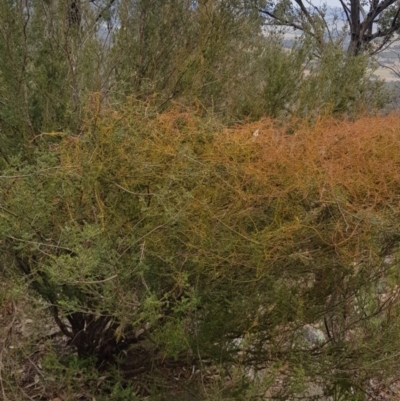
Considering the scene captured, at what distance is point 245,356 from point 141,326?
0.51 m

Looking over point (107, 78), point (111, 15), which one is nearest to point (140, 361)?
point (107, 78)

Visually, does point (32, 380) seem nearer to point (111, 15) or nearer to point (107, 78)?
point (107, 78)

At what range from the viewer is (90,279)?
2.17 meters

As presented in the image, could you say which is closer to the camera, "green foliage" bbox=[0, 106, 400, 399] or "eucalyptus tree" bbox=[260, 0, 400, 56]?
"green foliage" bbox=[0, 106, 400, 399]

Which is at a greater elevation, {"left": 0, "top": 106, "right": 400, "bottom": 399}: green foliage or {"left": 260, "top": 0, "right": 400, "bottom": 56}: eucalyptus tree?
{"left": 260, "top": 0, "right": 400, "bottom": 56}: eucalyptus tree

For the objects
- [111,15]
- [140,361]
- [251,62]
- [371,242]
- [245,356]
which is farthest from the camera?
[251,62]

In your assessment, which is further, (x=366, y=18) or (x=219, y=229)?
(x=366, y=18)

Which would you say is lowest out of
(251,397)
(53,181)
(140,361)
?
(140,361)

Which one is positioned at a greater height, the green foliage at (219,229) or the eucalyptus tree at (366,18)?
the eucalyptus tree at (366,18)

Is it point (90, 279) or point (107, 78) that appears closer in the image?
point (90, 279)

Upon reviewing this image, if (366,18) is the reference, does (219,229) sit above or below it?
below

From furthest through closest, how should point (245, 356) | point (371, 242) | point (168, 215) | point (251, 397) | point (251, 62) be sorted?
point (251, 62)
point (245, 356)
point (251, 397)
point (371, 242)
point (168, 215)

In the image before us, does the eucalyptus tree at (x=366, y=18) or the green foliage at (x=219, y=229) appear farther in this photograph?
the eucalyptus tree at (x=366, y=18)

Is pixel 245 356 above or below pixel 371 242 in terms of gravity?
below
